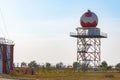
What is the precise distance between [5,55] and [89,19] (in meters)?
30.5

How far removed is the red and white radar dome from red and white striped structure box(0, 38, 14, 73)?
2785 centimetres

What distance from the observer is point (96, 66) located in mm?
112062

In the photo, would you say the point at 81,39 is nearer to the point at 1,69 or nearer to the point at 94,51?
the point at 94,51

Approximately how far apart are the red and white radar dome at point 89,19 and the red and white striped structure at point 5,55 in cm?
2785

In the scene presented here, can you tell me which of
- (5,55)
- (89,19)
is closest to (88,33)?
(89,19)

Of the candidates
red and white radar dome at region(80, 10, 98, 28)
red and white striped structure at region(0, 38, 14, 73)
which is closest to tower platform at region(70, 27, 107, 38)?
red and white radar dome at region(80, 10, 98, 28)

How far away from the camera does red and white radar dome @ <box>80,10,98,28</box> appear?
106 meters

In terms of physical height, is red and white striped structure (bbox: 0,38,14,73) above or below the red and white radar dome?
below

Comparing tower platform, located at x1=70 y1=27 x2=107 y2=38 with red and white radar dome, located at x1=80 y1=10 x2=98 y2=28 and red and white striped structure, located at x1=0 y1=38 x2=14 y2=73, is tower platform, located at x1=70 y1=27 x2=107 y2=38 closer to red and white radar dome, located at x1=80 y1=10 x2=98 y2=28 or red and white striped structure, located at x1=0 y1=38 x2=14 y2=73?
red and white radar dome, located at x1=80 y1=10 x2=98 y2=28

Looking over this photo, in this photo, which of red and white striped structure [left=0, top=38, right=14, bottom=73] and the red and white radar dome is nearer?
red and white striped structure [left=0, top=38, right=14, bottom=73]

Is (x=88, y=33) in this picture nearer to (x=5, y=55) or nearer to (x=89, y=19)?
(x=89, y=19)

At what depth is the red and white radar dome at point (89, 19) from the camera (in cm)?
10612

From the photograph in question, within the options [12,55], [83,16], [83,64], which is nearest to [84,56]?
[83,64]

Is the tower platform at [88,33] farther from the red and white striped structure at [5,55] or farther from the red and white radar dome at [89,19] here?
the red and white striped structure at [5,55]
